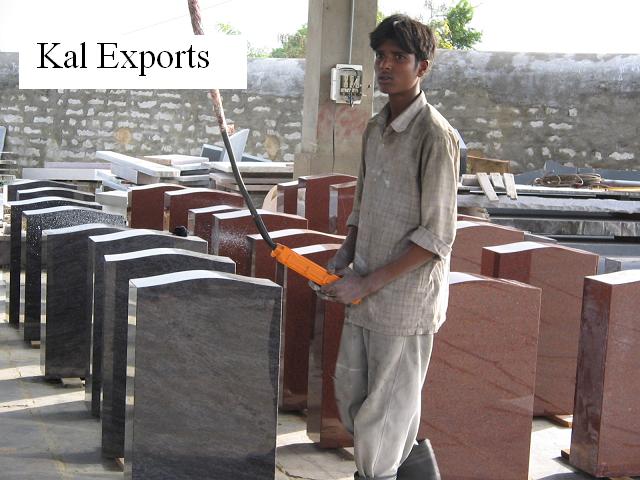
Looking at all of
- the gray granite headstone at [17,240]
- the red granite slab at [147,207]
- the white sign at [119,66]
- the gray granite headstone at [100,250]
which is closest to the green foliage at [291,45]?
the white sign at [119,66]

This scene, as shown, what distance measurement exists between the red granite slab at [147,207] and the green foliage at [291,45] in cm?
5401

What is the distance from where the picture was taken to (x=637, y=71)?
59.9 ft

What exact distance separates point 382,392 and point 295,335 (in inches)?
73.0

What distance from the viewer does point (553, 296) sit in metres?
6.01

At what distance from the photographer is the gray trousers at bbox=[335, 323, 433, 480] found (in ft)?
13.0

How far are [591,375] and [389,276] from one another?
162cm

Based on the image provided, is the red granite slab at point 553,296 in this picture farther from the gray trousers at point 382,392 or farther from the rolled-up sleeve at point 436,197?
the rolled-up sleeve at point 436,197

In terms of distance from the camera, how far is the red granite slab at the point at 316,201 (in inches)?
348

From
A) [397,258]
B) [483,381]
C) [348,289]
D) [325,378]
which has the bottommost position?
[325,378]

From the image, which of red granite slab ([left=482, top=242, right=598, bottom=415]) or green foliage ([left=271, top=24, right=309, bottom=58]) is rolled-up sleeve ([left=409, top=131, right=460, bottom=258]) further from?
green foliage ([left=271, top=24, right=309, bottom=58])

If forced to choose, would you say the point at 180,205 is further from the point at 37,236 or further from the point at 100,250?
the point at 100,250

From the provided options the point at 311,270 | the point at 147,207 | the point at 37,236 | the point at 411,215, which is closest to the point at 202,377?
the point at 311,270

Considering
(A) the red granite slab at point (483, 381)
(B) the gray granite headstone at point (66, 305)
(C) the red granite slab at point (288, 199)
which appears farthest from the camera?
(C) the red granite slab at point (288, 199)

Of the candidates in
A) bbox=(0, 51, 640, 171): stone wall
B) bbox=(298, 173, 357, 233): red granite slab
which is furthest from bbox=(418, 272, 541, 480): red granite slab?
bbox=(0, 51, 640, 171): stone wall
